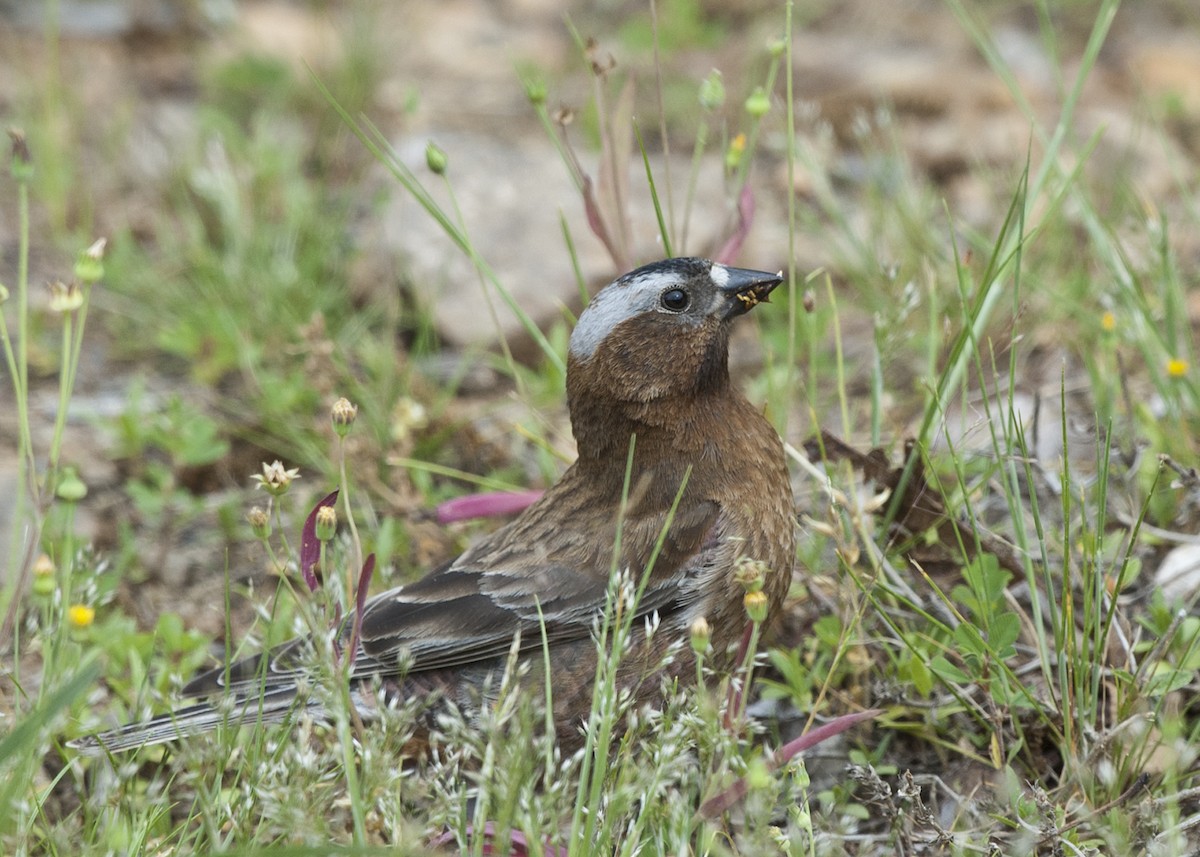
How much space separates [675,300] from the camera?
3574mm

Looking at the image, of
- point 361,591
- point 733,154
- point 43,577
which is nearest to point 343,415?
point 361,591

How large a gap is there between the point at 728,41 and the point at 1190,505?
15.8ft

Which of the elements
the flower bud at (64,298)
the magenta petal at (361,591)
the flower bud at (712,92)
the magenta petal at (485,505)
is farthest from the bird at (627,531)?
the flower bud at (64,298)

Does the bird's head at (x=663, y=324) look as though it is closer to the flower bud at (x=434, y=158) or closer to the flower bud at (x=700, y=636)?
the flower bud at (x=434, y=158)

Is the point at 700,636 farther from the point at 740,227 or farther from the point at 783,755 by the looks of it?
the point at 740,227

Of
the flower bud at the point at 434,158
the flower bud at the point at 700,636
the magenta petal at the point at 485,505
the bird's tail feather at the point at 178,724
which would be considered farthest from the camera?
the magenta petal at the point at 485,505

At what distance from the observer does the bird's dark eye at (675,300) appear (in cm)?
357

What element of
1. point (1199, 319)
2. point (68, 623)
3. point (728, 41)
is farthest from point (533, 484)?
point (728, 41)

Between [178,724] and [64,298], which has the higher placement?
[64,298]

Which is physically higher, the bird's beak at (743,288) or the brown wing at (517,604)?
the bird's beak at (743,288)

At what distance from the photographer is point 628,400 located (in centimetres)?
357

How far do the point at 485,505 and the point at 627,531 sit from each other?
0.55 metres

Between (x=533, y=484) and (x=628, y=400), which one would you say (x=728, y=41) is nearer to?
(x=533, y=484)

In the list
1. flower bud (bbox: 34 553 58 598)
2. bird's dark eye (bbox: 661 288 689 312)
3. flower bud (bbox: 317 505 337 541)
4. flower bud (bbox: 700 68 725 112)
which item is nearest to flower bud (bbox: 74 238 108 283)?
flower bud (bbox: 34 553 58 598)
